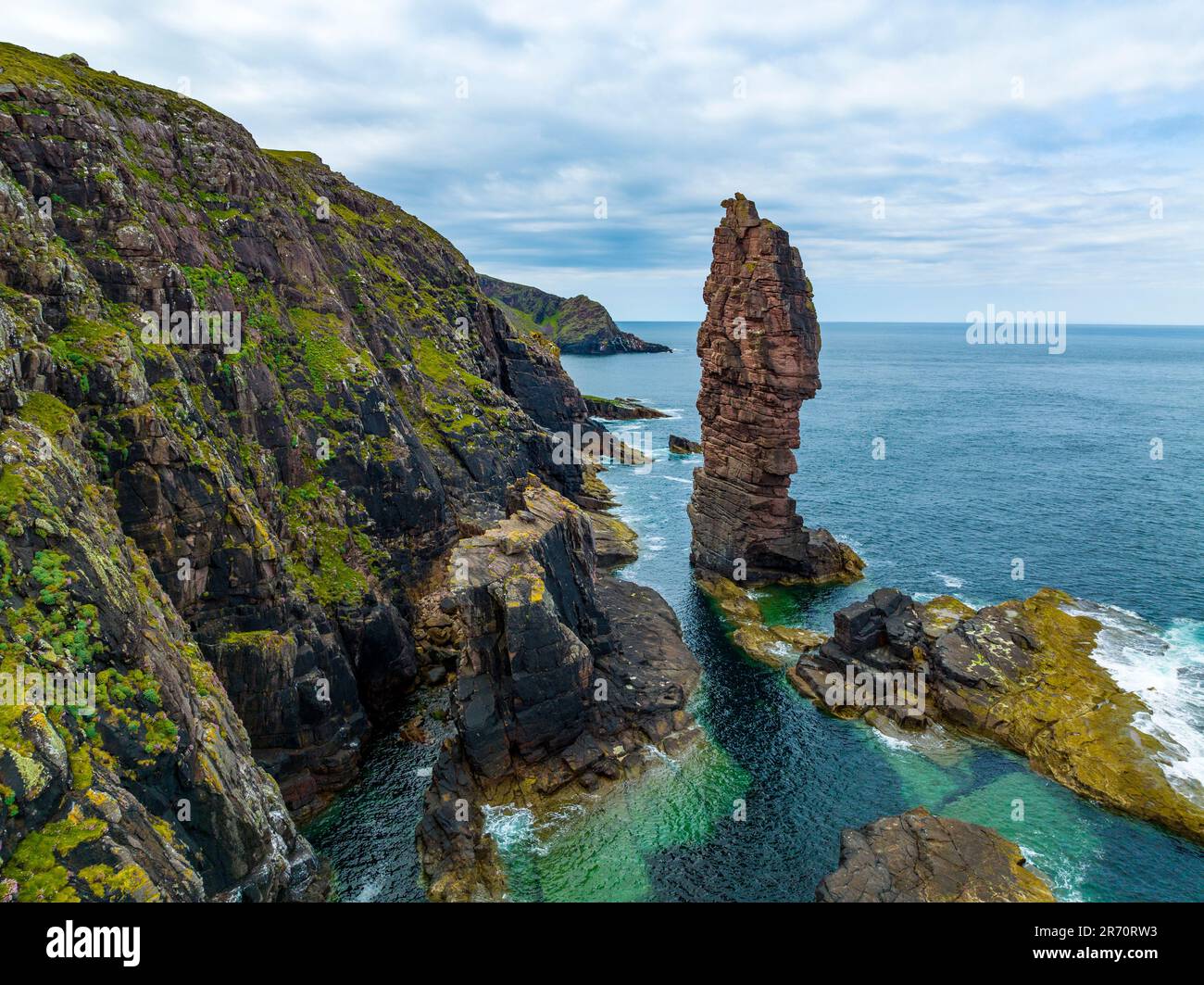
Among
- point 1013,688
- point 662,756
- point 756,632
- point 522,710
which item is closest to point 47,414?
point 522,710

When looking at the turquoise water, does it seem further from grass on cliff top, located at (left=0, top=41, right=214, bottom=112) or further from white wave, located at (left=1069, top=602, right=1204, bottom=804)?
grass on cliff top, located at (left=0, top=41, right=214, bottom=112)

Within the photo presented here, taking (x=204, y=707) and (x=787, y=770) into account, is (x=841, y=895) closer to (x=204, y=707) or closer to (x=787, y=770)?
(x=787, y=770)

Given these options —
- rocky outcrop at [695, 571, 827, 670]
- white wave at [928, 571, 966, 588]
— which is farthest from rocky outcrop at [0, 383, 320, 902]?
white wave at [928, 571, 966, 588]

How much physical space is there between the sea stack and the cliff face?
25.4 m

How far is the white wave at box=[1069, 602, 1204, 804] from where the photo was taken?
45.4m

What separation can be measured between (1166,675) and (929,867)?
33341mm

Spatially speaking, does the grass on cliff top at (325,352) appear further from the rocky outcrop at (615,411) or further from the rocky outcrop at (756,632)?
the rocky outcrop at (615,411)

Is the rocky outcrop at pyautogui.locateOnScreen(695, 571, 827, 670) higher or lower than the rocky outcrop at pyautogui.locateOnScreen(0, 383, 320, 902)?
lower

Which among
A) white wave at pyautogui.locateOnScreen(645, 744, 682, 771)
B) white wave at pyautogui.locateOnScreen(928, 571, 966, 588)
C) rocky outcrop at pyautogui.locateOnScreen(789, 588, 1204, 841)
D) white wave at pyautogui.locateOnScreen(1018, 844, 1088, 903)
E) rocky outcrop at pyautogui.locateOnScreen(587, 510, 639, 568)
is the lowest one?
white wave at pyautogui.locateOnScreen(1018, 844, 1088, 903)

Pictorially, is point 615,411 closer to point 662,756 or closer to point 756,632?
point 756,632

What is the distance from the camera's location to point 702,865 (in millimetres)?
39875
